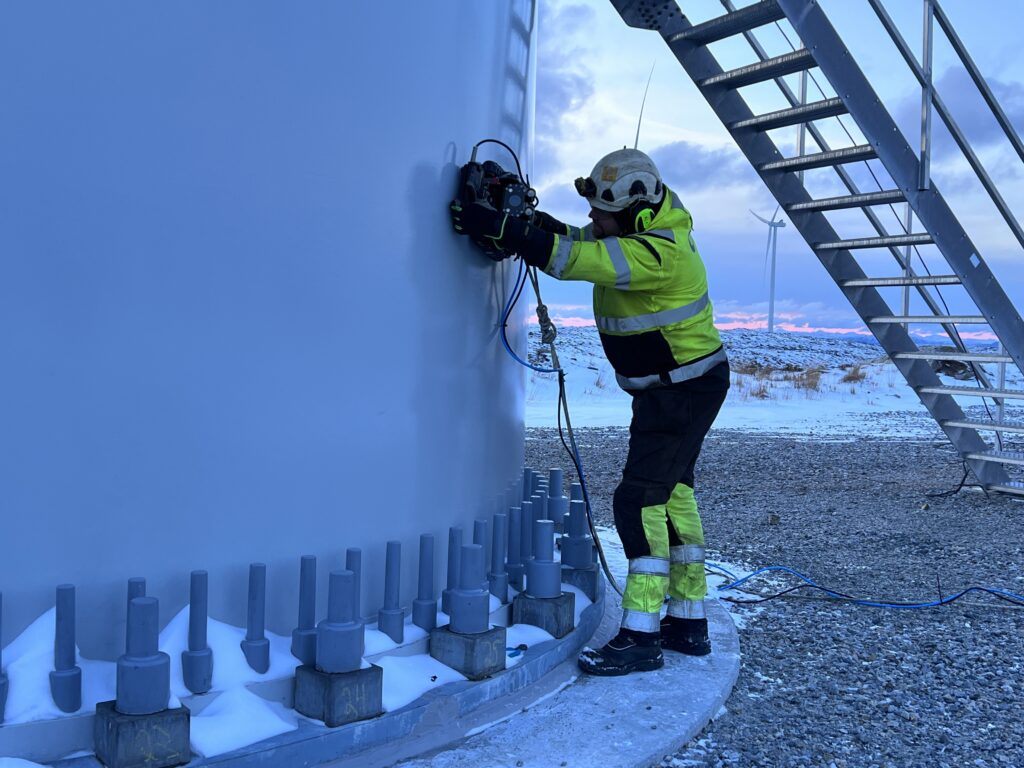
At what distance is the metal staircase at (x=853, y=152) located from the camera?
5191 millimetres

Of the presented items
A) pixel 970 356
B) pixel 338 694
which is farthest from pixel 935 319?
pixel 338 694

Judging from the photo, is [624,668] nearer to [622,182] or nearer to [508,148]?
[622,182]

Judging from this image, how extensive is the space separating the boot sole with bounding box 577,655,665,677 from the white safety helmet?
162 centimetres

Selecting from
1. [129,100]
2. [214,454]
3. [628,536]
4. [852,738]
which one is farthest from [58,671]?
[852,738]

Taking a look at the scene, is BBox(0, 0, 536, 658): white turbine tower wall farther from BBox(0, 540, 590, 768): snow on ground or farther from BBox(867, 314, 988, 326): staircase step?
BBox(867, 314, 988, 326): staircase step

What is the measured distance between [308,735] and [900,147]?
15.3 ft

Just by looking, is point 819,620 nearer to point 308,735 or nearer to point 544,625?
point 544,625

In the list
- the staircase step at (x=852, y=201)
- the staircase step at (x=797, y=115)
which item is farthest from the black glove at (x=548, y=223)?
the staircase step at (x=852, y=201)

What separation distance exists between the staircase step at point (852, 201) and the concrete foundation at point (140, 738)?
4920 millimetres

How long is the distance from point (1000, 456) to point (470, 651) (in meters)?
6.24

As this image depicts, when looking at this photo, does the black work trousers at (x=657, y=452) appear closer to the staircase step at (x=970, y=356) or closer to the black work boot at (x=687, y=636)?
the black work boot at (x=687, y=636)

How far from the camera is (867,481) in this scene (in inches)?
347

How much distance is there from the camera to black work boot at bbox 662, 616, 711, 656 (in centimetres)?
343

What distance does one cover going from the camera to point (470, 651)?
270 cm
